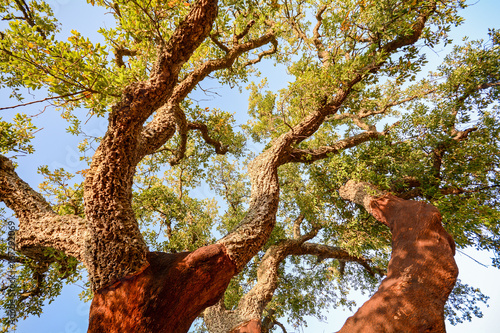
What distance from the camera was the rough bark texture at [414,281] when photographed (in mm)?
2510

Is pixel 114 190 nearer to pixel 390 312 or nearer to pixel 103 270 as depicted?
pixel 103 270

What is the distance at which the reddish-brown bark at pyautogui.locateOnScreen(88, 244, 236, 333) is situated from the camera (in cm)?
244

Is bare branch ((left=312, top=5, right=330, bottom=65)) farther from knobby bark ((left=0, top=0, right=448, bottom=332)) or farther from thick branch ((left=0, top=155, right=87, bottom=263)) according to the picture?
thick branch ((left=0, top=155, right=87, bottom=263))

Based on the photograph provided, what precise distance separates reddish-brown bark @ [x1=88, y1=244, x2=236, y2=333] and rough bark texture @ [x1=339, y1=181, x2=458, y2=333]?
6.14 feet

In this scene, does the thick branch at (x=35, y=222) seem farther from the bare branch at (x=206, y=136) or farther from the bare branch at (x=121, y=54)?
the bare branch at (x=206, y=136)

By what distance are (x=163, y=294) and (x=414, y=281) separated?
3.48 meters

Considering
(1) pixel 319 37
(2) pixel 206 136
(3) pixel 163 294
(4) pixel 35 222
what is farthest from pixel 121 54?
(1) pixel 319 37

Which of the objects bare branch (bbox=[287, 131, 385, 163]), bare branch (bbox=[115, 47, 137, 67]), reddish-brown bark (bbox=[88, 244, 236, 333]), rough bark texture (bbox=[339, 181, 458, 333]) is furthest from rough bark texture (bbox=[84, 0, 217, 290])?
bare branch (bbox=[287, 131, 385, 163])

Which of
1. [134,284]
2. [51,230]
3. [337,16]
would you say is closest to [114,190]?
[134,284]

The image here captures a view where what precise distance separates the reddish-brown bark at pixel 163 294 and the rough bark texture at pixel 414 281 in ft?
→ 6.14

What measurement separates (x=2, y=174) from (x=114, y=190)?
104 inches

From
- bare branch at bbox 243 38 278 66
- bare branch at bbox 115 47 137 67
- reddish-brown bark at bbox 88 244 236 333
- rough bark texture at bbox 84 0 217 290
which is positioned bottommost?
reddish-brown bark at bbox 88 244 236 333

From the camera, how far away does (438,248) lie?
11.5 ft

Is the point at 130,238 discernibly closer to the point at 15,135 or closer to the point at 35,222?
the point at 35,222
